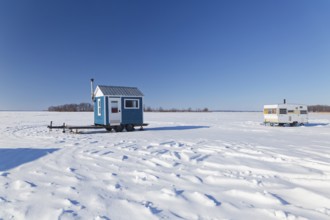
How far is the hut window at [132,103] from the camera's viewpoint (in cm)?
1652

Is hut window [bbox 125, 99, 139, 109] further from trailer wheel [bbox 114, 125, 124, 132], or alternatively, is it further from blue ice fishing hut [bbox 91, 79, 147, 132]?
trailer wheel [bbox 114, 125, 124, 132]

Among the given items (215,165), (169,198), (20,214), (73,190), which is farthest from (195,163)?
(20,214)

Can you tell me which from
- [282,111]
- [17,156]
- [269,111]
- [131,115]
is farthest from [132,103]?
[282,111]

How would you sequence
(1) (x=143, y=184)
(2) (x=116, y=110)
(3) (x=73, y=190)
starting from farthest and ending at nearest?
1. (2) (x=116, y=110)
2. (1) (x=143, y=184)
3. (3) (x=73, y=190)

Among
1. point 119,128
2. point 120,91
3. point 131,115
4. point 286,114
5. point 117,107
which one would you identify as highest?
point 120,91

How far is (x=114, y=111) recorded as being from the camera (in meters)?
16.0

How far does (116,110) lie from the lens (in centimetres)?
1611

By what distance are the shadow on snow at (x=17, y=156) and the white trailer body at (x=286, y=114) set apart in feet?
69.4

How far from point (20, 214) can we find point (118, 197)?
4.82 feet

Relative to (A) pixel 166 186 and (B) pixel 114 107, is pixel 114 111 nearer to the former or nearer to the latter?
(B) pixel 114 107

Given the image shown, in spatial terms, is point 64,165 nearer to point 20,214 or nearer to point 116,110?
point 20,214

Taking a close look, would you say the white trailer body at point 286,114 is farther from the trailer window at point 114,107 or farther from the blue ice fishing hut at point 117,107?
the trailer window at point 114,107

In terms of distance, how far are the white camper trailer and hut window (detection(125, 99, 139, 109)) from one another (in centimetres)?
→ 1455

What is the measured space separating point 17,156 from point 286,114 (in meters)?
23.0
